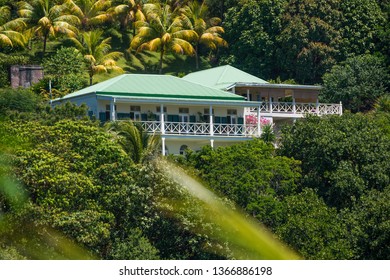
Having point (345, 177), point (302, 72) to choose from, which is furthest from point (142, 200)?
point (302, 72)

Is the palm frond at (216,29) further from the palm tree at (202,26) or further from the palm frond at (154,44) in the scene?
the palm frond at (154,44)

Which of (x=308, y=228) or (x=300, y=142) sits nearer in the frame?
(x=308, y=228)

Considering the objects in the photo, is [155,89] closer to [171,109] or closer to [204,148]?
[171,109]

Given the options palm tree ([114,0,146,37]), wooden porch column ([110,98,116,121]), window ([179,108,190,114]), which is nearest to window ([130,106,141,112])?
wooden porch column ([110,98,116,121])

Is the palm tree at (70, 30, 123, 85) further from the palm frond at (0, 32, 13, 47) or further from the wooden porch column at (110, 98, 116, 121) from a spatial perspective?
the wooden porch column at (110, 98, 116, 121)

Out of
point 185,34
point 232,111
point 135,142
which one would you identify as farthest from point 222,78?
point 135,142

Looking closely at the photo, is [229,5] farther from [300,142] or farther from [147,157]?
[147,157]
